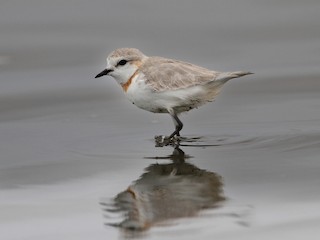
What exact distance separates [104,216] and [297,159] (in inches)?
87.5

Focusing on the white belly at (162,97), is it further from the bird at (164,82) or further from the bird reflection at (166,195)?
the bird reflection at (166,195)

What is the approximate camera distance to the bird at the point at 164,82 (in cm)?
990

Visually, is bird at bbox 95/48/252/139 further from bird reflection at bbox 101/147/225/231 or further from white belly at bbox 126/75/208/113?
bird reflection at bbox 101/147/225/231

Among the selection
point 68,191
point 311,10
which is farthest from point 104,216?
point 311,10

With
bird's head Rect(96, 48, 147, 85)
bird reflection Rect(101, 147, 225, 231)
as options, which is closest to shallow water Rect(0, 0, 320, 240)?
bird reflection Rect(101, 147, 225, 231)

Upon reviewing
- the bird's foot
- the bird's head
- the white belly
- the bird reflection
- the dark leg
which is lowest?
the bird reflection

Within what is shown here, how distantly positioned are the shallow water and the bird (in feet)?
1.42

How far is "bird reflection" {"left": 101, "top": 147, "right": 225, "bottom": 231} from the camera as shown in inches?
308

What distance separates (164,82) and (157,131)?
1.08 m

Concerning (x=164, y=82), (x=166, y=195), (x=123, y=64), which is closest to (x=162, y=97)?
(x=164, y=82)

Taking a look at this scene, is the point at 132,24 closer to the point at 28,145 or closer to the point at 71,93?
the point at 71,93

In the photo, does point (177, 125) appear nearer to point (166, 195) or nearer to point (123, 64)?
point (123, 64)

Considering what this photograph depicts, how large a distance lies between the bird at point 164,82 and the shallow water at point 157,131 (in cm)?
43

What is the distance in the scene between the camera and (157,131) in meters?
10.9
